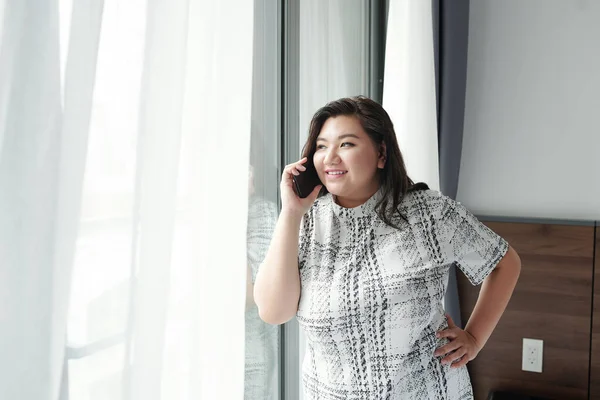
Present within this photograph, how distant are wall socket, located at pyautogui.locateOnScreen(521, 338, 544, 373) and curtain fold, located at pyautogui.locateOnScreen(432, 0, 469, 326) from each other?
30 centimetres

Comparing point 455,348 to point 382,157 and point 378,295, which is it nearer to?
point 378,295

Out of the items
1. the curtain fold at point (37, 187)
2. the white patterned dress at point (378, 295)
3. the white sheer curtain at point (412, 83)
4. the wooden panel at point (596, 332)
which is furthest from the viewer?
the wooden panel at point (596, 332)

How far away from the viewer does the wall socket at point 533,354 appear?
2369mm

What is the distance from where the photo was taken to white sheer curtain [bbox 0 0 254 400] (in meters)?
0.54

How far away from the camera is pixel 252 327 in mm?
1265

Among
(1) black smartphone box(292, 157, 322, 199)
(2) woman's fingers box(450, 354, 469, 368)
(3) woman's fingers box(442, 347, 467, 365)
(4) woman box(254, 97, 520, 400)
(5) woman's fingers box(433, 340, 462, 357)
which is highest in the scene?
(1) black smartphone box(292, 157, 322, 199)

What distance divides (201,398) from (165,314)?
0.70ft

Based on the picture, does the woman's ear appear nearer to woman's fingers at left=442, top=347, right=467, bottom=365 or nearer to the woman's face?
the woman's face

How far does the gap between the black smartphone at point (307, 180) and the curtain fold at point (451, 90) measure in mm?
1383

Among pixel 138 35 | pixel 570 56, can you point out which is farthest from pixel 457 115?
pixel 138 35

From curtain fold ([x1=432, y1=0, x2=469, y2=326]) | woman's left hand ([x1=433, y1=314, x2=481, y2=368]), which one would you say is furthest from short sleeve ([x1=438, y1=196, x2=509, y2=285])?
curtain fold ([x1=432, y1=0, x2=469, y2=326])

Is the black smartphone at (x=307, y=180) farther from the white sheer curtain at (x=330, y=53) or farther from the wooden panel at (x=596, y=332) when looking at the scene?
Answer: the wooden panel at (x=596, y=332)

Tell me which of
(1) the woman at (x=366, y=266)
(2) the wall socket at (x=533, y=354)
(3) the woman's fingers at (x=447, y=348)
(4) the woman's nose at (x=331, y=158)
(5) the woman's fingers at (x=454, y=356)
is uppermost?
(4) the woman's nose at (x=331, y=158)

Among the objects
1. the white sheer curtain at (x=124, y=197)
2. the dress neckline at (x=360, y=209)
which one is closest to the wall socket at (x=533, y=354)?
the dress neckline at (x=360, y=209)
